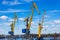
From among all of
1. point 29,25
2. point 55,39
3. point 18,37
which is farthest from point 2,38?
point 29,25

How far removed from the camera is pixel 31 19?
41.2m

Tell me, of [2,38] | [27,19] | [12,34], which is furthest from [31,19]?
[2,38]

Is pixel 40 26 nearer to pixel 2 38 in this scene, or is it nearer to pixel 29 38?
pixel 29 38

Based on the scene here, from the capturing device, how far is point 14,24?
4903 centimetres

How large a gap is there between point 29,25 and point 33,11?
9.70 ft

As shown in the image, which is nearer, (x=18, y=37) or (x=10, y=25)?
(x=10, y=25)

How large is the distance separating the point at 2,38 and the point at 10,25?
10.3 meters

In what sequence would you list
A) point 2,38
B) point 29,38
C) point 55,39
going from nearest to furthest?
1. point 29,38
2. point 55,39
3. point 2,38

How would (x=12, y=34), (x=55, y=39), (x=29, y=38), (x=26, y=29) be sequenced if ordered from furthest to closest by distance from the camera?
1. (x=55, y=39)
2. (x=12, y=34)
3. (x=29, y=38)
4. (x=26, y=29)

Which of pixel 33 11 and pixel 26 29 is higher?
pixel 33 11

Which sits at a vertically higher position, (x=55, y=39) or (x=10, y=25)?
(x=10, y=25)

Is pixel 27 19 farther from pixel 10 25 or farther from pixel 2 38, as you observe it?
pixel 2 38

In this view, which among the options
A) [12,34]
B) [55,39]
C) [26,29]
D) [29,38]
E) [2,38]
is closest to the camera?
[26,29]

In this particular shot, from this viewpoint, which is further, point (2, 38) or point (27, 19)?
point (2, 38)
